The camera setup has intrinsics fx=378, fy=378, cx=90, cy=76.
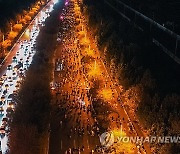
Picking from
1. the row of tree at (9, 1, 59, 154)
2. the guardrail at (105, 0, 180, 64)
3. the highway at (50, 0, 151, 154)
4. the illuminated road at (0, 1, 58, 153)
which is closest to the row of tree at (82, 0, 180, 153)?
the guardrail at (105, 0, 180, 64)

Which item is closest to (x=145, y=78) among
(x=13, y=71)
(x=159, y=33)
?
(x=159, y=33)

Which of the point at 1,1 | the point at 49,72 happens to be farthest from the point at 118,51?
the point at 1,1

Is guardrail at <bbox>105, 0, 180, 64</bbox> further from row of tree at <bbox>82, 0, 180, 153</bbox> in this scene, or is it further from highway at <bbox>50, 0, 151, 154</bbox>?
highway at <bbox>50, 0, 151, 154</bbox>

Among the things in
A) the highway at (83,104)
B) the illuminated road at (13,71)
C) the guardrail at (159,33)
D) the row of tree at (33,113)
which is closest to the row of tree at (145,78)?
the guardrail at (159,33)

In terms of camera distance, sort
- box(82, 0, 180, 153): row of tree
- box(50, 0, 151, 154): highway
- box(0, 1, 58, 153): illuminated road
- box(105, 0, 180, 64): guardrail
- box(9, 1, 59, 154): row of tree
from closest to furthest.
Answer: box(82, 0, 180, 153): row of tree
box(9, 1, 59, 154): row of tree
box(50, 0, 151, 154): highway
box(0, 1, 58, 153): illuminated road
box(105, 0, 180, 64): guardrail

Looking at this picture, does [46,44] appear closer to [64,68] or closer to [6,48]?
[6,48]

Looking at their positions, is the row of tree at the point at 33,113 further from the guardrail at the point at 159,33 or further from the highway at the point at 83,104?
the guardrail at the point at 159,33
